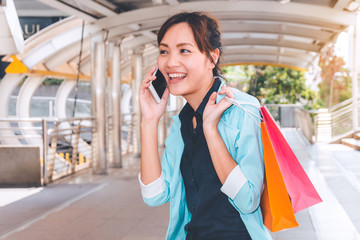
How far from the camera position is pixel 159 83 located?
182 centimetres

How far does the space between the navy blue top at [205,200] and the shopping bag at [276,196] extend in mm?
138

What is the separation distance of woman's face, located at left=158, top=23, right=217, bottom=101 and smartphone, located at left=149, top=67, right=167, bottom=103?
0.15 meters

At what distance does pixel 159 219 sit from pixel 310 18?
508cm

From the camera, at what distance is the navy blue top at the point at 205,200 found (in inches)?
59.9

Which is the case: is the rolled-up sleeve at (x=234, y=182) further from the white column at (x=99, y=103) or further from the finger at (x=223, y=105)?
the white column at (x=99, y=103)

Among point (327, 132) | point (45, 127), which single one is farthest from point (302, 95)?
point (45, 127)

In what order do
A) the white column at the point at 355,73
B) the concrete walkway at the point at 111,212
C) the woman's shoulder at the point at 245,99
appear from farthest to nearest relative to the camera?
1. the white column at the point at 355,73
2. the concrete walkway at the point at 111,212
3. the woman's shoulder at the point at 245,99

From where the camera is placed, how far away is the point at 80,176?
9.69 meters

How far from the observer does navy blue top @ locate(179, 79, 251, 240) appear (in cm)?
152

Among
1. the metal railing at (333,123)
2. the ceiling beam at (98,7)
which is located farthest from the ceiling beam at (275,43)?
the ceiling beam at (98,7)

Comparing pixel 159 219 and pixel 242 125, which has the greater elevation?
pixel 242 125

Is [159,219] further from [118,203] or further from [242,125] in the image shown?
[242,125]

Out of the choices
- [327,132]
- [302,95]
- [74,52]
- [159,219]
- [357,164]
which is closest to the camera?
[159,219]

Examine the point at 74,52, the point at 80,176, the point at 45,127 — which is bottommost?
the point at 80,176
